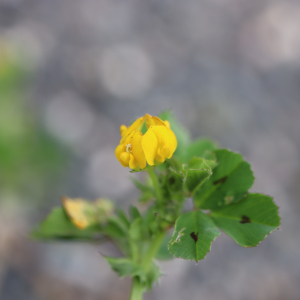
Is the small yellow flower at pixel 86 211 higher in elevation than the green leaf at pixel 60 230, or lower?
higher

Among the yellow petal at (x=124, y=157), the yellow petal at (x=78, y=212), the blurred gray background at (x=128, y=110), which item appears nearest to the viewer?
the yellow petal at (x=124, y=157)

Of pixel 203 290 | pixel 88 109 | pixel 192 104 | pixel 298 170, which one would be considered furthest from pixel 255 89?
pixel 203 290

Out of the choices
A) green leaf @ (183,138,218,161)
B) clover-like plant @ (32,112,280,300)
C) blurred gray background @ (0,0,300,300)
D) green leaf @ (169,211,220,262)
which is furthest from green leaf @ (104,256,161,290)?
blurred gray background @ (0,0,300,300)

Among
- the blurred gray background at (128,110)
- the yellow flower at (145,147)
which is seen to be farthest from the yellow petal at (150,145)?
the blurred gray background at (128,110)

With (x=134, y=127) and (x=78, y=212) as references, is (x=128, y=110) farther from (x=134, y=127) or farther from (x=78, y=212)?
(x=134, y=127)

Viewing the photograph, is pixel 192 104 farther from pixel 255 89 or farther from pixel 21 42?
pixel 21 42

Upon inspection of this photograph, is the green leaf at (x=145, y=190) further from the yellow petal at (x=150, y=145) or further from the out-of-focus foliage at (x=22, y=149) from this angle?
the out-of-focus foliage at (x=22, y=149)
